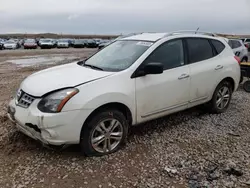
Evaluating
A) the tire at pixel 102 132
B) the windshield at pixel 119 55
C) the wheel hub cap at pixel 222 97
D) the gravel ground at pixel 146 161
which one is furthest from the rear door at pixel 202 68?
the tire at pixel 102 132

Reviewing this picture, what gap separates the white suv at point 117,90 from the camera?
11.5 ft

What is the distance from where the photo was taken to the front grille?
3.64 meters

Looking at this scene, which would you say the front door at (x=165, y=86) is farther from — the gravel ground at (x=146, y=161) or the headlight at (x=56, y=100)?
the headlight at (x=56, y=100)

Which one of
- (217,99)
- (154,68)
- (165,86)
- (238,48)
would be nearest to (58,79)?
(154,68)

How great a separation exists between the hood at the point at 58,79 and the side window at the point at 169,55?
931 millimetres

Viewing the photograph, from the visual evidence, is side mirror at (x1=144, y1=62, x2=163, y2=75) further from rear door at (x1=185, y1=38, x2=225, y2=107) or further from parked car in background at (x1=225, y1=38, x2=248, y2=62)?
parked car in background at (x1=225, y1=38, x2=248, y2=62)

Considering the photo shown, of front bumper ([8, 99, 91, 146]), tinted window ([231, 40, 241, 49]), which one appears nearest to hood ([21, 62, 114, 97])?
front bumper ([8, 99, 91, 146])

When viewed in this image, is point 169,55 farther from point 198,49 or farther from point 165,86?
point 198,49

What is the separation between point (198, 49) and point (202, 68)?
403mm

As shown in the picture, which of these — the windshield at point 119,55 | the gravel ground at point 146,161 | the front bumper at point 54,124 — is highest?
the windshield at point 119,55

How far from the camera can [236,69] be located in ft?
19.2

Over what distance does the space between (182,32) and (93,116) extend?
2664mm

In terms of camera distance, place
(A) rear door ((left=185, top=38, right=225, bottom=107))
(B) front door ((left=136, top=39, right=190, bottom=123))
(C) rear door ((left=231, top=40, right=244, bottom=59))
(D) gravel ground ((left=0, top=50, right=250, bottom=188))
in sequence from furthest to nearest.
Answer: (C) rear door ((left=231, top=40, right=244, bottom=59)) → (A) rear door ((left=185, top=38, right=225, bottom=107)) → (B) front door ((left=136, top=39, right=190, bottom=123)) → (D) gravel ground ((left=0, top=50, right=250, bottom=188))

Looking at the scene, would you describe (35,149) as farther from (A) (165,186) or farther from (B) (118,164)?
(A) (165,186)
